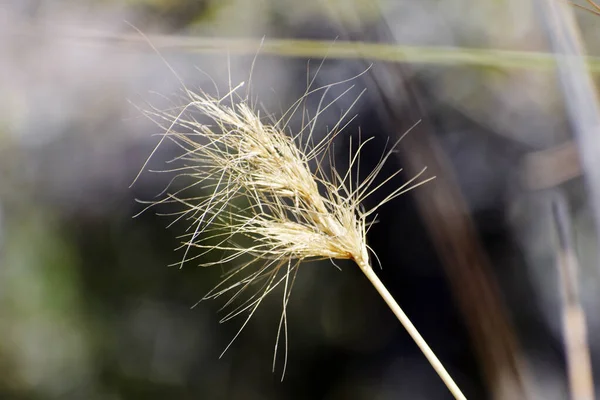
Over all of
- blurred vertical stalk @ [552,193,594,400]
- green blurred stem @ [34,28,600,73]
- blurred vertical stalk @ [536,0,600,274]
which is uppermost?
green blurred stem @ [34,28,600,73]

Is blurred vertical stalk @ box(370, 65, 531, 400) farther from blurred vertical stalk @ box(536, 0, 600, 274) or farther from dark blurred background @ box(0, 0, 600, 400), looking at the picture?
blurred vertical stalk @ box(536, 0, 600, 274)

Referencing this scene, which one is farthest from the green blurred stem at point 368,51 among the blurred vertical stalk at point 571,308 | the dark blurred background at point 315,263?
the blurred vertical stalk at point 571,308

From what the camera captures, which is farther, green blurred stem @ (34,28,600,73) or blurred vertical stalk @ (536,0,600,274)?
green blurred stem @ (34,28,600,73)

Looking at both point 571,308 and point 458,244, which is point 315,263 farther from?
point 571,308

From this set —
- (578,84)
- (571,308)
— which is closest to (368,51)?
(578,84)

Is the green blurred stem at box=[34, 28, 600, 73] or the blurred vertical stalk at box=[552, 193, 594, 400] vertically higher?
the green blurred stem at box=[34, 28, 600, 73]

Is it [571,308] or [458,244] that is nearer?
[571,308]

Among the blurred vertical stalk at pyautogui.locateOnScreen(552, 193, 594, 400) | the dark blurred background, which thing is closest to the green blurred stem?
the dark blurred background

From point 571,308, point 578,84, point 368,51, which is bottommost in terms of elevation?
point 571,308
